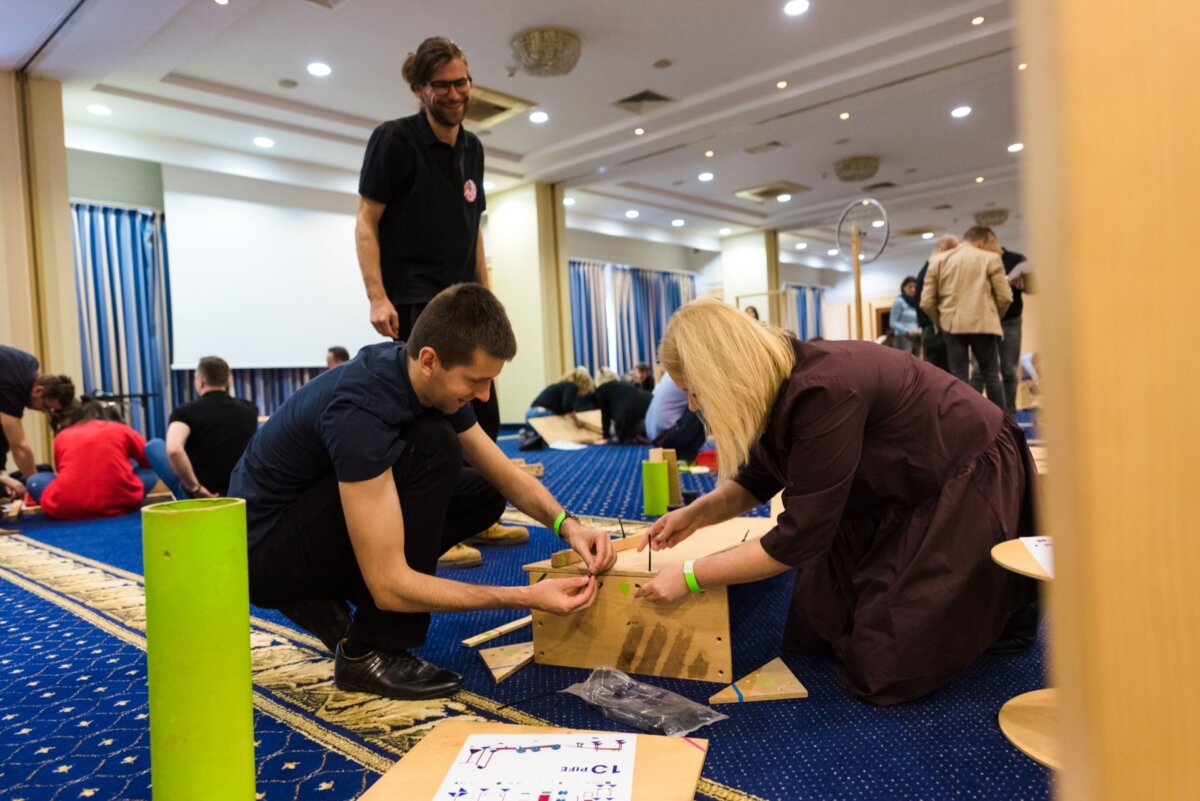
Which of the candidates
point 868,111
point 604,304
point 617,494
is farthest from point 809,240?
point 617,494

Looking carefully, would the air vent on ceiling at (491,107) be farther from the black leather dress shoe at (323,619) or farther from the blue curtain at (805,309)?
the blue curtain at (805,309)

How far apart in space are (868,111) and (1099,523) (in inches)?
319

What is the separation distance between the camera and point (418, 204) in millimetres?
2275

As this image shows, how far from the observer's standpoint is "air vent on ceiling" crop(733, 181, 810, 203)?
1039 cm

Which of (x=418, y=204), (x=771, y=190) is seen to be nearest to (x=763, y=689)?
(x=418, y=204)

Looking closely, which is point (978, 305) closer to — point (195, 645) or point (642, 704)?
point (642, 704)

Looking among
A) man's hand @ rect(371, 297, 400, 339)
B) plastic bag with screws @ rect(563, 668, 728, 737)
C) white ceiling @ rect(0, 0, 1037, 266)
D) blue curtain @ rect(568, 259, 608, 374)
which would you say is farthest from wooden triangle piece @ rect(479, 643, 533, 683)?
blue curtain @ rect(568, 259, 608, 374)

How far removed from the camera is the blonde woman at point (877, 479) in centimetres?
140

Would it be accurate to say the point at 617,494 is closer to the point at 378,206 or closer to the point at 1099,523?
the point at 378,206

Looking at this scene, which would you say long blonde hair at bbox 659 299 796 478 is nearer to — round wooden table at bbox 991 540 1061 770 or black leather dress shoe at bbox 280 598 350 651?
round wooden table at bbox 991 540 1061 770

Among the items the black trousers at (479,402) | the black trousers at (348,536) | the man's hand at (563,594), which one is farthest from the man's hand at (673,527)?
the black trousers at (479,402)

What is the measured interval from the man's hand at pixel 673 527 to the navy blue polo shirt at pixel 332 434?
58 cm

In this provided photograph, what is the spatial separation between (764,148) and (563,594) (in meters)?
7.99

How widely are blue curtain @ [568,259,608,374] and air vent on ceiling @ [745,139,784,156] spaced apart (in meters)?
4.37
